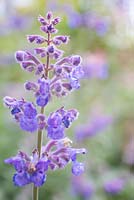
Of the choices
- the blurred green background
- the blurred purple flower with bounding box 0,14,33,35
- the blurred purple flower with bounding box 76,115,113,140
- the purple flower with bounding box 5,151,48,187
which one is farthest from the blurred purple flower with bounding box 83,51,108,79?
the purple flower with bounding box 5,151,48,187

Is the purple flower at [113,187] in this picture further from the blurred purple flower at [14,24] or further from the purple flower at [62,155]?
the blurred purple flower at [14,24]

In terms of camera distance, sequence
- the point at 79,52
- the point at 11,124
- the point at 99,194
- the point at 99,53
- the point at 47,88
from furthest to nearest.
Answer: the point at 99,53
the point at 79,52
the point at 11,124
the point at 99,194
the point at 47,88

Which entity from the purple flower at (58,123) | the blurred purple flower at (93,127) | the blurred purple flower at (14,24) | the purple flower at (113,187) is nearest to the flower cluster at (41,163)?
the purple flower at (58,123)

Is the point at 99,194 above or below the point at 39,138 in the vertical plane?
below

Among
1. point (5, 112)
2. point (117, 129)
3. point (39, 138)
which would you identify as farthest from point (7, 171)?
point (39, 138)

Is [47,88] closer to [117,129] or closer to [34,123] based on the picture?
[34,123]

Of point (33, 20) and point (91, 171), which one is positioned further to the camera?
point (33, 20)

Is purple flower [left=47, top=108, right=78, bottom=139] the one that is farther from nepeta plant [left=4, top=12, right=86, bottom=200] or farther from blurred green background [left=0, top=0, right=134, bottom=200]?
blurred green background [left=0, top=0, right=134, bottom=200]
